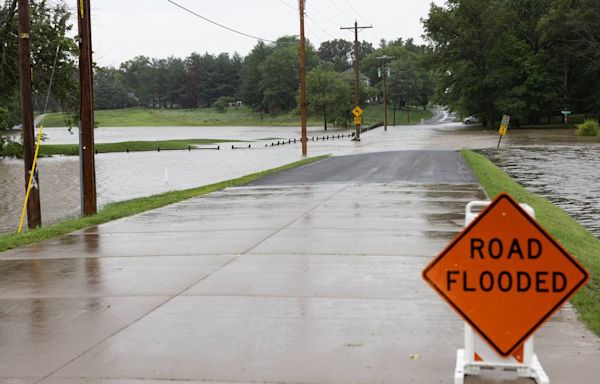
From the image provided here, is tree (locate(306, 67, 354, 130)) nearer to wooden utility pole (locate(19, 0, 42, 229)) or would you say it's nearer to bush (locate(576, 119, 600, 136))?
bush (locate(576, 119, 600, 136))

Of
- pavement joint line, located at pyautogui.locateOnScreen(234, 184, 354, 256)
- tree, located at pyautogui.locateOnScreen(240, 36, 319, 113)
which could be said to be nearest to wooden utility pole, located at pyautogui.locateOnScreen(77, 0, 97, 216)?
pavement joint line, located at pyautogui.locateOnScreen(234, 184, 354, 256)

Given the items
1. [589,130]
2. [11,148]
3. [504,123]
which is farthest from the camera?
[589,130]

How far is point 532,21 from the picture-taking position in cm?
9150

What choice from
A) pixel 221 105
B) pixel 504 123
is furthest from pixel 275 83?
pixel 504 123

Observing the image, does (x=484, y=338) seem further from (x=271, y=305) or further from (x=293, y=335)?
(x=271, y=305)

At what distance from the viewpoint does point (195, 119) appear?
167 meters

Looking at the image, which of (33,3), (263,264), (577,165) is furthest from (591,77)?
(263,264)

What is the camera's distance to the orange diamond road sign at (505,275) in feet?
15.0

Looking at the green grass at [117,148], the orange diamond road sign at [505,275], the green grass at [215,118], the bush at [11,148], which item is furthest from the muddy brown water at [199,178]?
the green grass at [215,118]

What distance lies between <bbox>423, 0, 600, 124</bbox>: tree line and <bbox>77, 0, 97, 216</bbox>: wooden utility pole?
73.2 m

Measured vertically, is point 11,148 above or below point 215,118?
below

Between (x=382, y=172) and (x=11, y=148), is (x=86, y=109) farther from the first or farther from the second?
(x=11, y=148)

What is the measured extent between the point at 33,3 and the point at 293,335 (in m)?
41.9

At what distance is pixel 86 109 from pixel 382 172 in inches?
473
